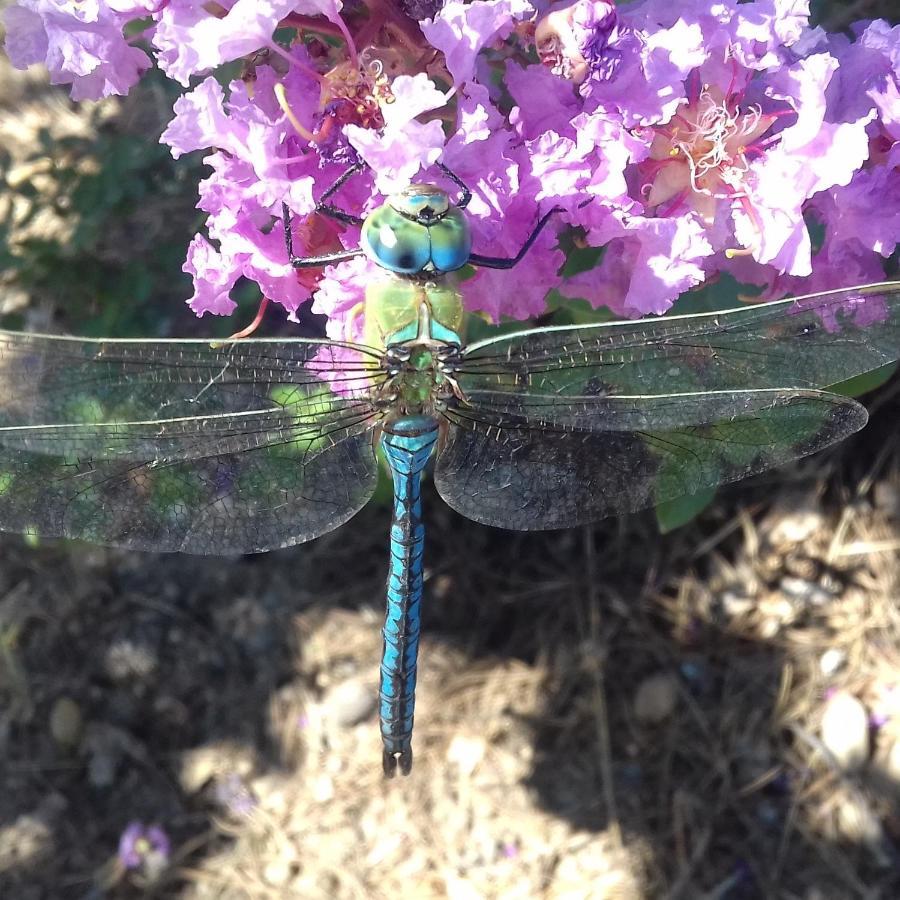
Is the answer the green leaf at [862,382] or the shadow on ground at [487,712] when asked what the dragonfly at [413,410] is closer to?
the green leaf at [862,382]

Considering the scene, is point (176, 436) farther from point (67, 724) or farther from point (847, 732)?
point (847, 732)

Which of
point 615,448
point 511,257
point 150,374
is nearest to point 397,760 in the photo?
point 615,448

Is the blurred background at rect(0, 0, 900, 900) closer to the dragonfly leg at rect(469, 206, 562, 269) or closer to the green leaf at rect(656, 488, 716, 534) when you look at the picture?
the green leaf at rect(656, 488, 716, 534)

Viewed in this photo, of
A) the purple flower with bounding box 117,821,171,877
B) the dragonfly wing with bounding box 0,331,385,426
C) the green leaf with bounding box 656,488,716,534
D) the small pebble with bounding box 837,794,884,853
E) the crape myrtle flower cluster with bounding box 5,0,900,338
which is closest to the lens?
the crape myrtle flower cluster with bounding box 5,0,900,338

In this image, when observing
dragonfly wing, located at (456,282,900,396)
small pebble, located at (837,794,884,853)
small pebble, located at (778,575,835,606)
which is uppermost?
dragonfly wing, located at (456,282,900,396)

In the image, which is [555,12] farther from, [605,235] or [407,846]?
[407,846]

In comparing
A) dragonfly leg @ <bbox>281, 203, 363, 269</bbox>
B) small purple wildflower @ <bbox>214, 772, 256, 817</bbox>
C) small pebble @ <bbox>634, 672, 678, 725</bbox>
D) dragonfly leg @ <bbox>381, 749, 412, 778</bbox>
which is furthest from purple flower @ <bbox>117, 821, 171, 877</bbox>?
dragonfly leg @ <bbox>281, 203, 363, 269</bbox>

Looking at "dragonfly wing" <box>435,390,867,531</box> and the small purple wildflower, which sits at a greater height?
"dragonfly wing" <box>435,390,867,531</box>

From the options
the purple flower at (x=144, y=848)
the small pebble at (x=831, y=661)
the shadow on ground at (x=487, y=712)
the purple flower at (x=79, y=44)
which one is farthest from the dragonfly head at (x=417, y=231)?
the purple flower at (x=144, y=848)
